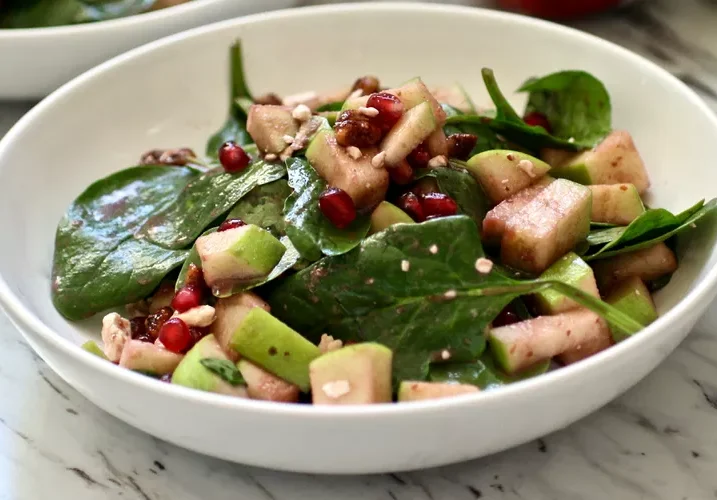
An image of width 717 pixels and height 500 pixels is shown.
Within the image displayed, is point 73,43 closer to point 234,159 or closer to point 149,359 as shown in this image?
point 234,159

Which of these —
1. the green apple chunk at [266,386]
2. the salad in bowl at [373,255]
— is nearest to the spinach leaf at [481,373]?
the salad in bowl at [373,255]

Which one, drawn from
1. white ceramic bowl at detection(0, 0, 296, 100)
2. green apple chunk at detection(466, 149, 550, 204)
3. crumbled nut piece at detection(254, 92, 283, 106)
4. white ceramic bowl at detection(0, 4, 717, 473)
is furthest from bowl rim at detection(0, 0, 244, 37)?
green apple chunk at detection(466, 149, 550, 204)

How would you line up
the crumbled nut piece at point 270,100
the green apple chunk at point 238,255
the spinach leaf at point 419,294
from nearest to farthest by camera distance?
the spinach leaf at point 419,294
the green apple chunk at point 238,255
the crumbled nut piece at point 270,100

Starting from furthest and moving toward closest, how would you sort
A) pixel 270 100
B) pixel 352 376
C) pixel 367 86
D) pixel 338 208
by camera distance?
1. pixel 270 100
2. pixel 367 86
3. pixel 338 208
4. pixel 352 376

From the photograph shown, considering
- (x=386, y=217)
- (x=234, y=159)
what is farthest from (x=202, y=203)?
(x=386, y=217)

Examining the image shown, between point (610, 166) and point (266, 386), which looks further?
point (610, 166)

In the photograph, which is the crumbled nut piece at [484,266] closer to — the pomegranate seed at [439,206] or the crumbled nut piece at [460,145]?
the pomegranate seed at [439,206]

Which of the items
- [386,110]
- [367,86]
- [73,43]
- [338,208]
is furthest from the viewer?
[73,43]

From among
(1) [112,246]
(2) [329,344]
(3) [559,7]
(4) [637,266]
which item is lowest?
(1) [112,246]
